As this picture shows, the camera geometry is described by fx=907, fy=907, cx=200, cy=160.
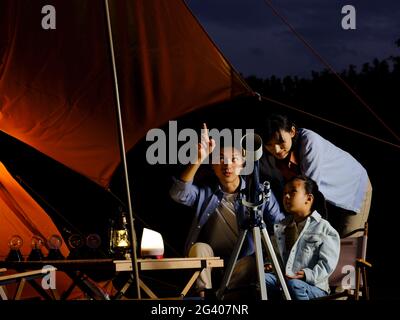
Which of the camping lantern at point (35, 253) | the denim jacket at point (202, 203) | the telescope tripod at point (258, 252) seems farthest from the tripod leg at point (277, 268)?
the camping lantern at point (35, 253)

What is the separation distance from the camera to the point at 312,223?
5.21 meters

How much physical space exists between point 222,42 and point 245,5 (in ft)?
3.09

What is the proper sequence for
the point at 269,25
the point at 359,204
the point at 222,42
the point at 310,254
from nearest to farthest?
the point at 310,254, the point at 359,204, the point at 269,25, the point at 222,42

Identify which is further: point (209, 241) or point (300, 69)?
point (300, 69)

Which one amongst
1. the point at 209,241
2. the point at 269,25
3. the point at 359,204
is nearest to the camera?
the point at 209,241

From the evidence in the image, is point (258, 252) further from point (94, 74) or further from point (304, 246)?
point (94, 74)

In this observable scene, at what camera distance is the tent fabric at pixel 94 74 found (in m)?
5.88

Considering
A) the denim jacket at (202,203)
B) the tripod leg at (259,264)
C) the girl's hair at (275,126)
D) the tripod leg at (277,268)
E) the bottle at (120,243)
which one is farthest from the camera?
the girl's hair at (275,126)

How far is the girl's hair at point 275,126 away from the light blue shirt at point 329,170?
4.8 inches

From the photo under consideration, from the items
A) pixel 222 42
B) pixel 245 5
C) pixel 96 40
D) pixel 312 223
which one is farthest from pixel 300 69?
pixel 312 223

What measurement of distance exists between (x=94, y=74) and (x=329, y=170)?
5.63 ft
